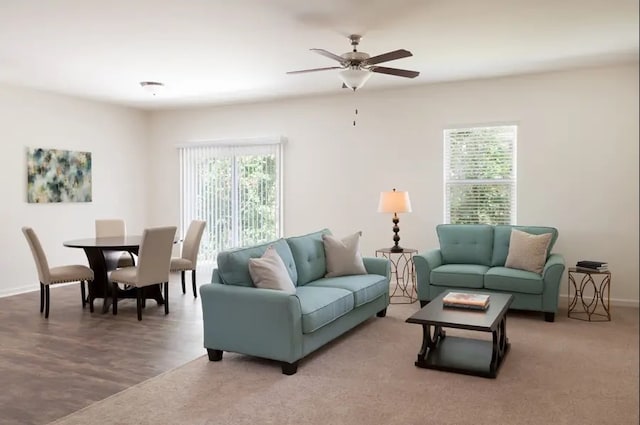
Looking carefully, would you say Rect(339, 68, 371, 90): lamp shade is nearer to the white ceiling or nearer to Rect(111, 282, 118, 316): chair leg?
the white ceiling

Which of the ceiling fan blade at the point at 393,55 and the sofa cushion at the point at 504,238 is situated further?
the sofa cushion at the point at 504,238

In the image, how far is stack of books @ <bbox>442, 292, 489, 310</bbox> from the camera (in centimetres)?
379

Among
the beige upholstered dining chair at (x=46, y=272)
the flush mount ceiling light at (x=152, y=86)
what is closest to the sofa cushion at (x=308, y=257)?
the beige upholstered dining chair at (x=46, y=272)

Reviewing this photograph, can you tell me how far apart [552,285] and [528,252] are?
461 millimetres

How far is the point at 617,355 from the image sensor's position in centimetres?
388

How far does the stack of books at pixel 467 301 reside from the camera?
3790mm

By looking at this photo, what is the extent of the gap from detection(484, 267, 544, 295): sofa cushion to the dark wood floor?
2.85 metres

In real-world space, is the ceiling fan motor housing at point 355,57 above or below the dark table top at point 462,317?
above

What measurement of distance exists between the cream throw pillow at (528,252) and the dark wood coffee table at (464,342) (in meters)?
1.13

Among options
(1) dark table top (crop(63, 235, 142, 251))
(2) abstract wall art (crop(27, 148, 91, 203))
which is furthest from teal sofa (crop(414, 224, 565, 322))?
(2) abstract wall art (crop(27, 148, 91, 203))

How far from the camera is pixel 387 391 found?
322 cm

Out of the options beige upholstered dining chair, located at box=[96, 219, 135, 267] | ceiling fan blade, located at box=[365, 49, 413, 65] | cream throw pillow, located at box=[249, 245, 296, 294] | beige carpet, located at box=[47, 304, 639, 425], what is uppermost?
ceiling fan blade, located at box=[365, 49, 413, 65]

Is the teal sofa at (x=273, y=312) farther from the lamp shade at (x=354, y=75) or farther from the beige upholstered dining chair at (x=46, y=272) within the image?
the beige upholstered dining chair at (x=46, y=272)

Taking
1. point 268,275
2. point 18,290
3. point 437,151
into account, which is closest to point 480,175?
point 437,151
